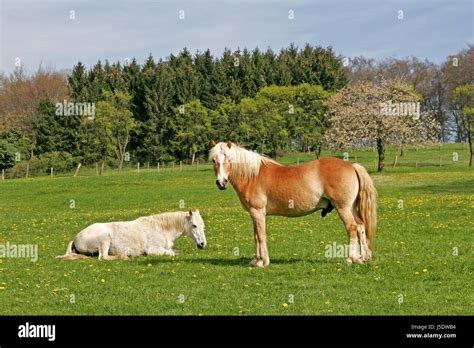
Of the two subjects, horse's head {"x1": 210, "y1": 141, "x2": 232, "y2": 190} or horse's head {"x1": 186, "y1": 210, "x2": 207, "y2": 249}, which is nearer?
horse's head {"x1": 210, "y1": 141, "x2": 232, "y2": 190}

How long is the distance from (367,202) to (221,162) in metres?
3.14

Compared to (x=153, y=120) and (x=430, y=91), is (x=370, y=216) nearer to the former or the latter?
(x=153, y=120)

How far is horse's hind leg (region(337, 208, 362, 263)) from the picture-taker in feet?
39.2

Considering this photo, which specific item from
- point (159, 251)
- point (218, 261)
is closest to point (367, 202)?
point (218, 261)

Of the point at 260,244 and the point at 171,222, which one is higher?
the point at 171,222

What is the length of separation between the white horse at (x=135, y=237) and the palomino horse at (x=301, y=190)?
2.56 meters

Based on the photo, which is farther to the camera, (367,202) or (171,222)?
(171,222)

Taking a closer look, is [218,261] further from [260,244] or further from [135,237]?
[135,237]

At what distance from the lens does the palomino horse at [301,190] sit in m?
11.9

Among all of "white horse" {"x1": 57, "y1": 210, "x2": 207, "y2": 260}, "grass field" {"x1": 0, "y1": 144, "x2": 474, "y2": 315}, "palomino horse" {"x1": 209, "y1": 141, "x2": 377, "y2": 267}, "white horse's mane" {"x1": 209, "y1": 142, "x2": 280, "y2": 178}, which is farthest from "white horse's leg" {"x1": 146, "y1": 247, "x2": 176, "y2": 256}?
"white horse's mane" {"x1": 209, "y1": 142, "x2": 280, "y2": 178}

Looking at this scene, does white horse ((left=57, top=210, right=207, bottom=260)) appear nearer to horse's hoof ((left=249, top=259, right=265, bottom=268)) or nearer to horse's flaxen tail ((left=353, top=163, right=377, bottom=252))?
horse's hoof ((left=249, top=259, right=265, bottom=268))

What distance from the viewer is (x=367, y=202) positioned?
1215 centimetres

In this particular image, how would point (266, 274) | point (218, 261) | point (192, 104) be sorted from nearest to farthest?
1. point (266, 274)
2. point (218, 261)
3. point (192, 104)

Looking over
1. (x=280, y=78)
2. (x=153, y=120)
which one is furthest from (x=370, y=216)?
(x=280, y=78)
